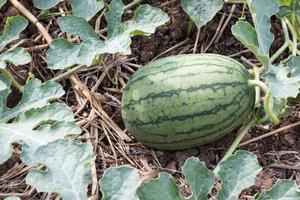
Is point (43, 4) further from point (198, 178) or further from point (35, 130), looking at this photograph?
point (198, 178)

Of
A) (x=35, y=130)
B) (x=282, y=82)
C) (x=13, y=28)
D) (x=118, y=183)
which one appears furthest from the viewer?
(x=13, y=28)

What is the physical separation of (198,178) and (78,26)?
A: 0.86 m

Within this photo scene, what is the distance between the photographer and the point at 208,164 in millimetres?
2920

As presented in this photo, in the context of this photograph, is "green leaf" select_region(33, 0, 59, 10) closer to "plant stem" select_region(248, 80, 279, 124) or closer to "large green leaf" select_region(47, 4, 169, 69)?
"large green leaf" select_region(47, 4, 169, 69)

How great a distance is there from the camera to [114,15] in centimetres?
294

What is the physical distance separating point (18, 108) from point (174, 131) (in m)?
A: 0.61

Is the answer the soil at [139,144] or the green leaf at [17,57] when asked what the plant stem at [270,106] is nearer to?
the soil at [139,144]

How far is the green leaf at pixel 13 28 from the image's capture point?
115 inches

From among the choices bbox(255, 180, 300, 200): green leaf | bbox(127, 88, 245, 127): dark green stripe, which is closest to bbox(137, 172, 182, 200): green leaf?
bbox(255, 180, 300, 200): green leaf

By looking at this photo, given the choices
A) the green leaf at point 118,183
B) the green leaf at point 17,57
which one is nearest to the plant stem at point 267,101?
the green leaf at point 118,183

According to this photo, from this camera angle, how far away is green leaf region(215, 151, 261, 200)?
8.14ft

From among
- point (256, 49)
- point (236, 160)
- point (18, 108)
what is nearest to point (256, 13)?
point (256, 49)

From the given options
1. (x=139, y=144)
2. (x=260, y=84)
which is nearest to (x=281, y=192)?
(x=260, y=84)

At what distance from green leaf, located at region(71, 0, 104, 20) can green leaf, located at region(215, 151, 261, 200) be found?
925 millimetres
